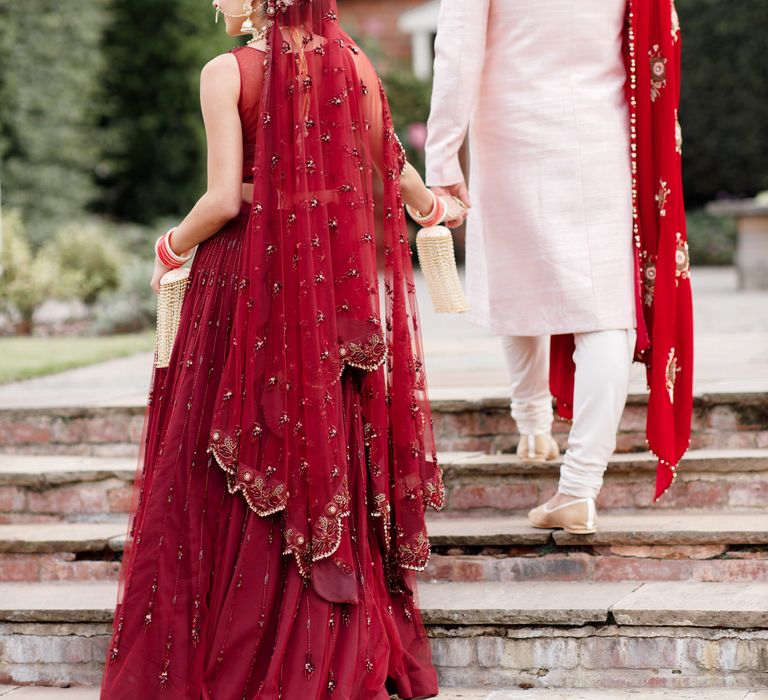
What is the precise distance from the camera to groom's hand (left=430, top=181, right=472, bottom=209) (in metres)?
3.53

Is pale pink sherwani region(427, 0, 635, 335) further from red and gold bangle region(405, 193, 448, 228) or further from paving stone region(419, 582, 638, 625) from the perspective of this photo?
paving stone region(419, 582, 638, 625)

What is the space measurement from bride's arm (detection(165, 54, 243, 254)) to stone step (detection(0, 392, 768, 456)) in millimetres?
1528

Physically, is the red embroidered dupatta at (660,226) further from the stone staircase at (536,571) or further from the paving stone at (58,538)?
the paving stone at (58,538)

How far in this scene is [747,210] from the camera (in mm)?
10133

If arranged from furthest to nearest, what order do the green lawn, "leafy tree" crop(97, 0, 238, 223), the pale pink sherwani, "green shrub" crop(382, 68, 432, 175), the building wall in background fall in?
the building wall in background < "leafy tree" crop(97, 0, 238, 223) < "green shrub" crop(382, 68, 432, 175) < the green lawn < the pale pink sherwani

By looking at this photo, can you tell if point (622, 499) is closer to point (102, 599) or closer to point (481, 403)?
point (481, 403)

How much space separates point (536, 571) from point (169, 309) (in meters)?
1.31

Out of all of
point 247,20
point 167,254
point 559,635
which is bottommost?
point 559,635

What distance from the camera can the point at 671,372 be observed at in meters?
3.54

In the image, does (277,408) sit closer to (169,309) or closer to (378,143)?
(169,309)

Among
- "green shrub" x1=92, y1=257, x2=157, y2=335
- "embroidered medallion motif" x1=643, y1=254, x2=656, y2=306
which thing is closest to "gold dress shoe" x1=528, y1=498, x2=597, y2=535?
"embroidered medallion motif" x1=643, y1=254, x2=656, y2=306

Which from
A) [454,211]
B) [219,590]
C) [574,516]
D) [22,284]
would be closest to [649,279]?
[454,211]

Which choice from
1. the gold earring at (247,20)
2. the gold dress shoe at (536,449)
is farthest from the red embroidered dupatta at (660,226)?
the gold earring at (247,20)

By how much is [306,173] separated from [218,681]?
A: 1.22m
